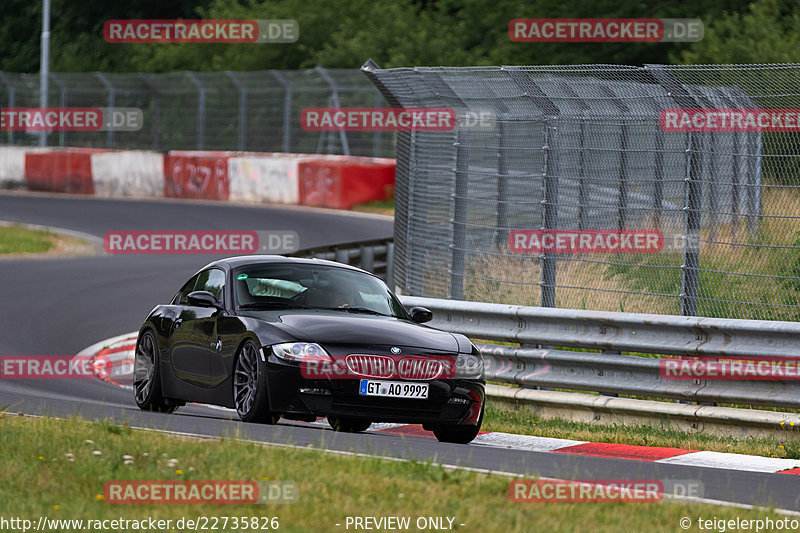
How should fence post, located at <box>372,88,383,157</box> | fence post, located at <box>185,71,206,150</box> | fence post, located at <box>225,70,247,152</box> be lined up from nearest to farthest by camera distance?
fence post, located at <box>372,88,383,157</box>
fence post, located at <box>225,70,247,152</box>
fence post, located at <box>185,71,206,150</box>

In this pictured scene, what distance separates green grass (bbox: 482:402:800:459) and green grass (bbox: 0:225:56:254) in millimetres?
14885

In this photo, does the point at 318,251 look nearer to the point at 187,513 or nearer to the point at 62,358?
the point at 62,358

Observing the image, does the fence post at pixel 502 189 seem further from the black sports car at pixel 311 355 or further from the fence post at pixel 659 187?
the black sports car at pixel 311 355

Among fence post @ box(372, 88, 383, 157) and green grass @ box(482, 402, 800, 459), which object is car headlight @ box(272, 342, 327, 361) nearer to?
green grass @ box(482, 402, 800, 459)

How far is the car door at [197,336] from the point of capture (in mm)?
10367

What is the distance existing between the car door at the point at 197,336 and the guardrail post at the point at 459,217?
3.19m

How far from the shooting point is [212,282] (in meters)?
10.9

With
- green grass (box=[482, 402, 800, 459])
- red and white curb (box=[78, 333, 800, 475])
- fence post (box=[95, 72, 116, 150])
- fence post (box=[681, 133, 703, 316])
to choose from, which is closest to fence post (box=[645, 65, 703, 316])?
fence post (box=[681, 133, 703, 316])

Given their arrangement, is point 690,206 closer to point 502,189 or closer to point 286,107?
point 502,189

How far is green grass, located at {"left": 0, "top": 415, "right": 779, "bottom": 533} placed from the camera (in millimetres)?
6129

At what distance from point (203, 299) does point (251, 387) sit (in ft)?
3.40

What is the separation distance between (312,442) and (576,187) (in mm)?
4785

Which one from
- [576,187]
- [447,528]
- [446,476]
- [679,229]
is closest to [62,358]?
[576,187]

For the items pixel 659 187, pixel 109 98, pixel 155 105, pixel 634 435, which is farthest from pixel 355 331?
pixel 109 98
